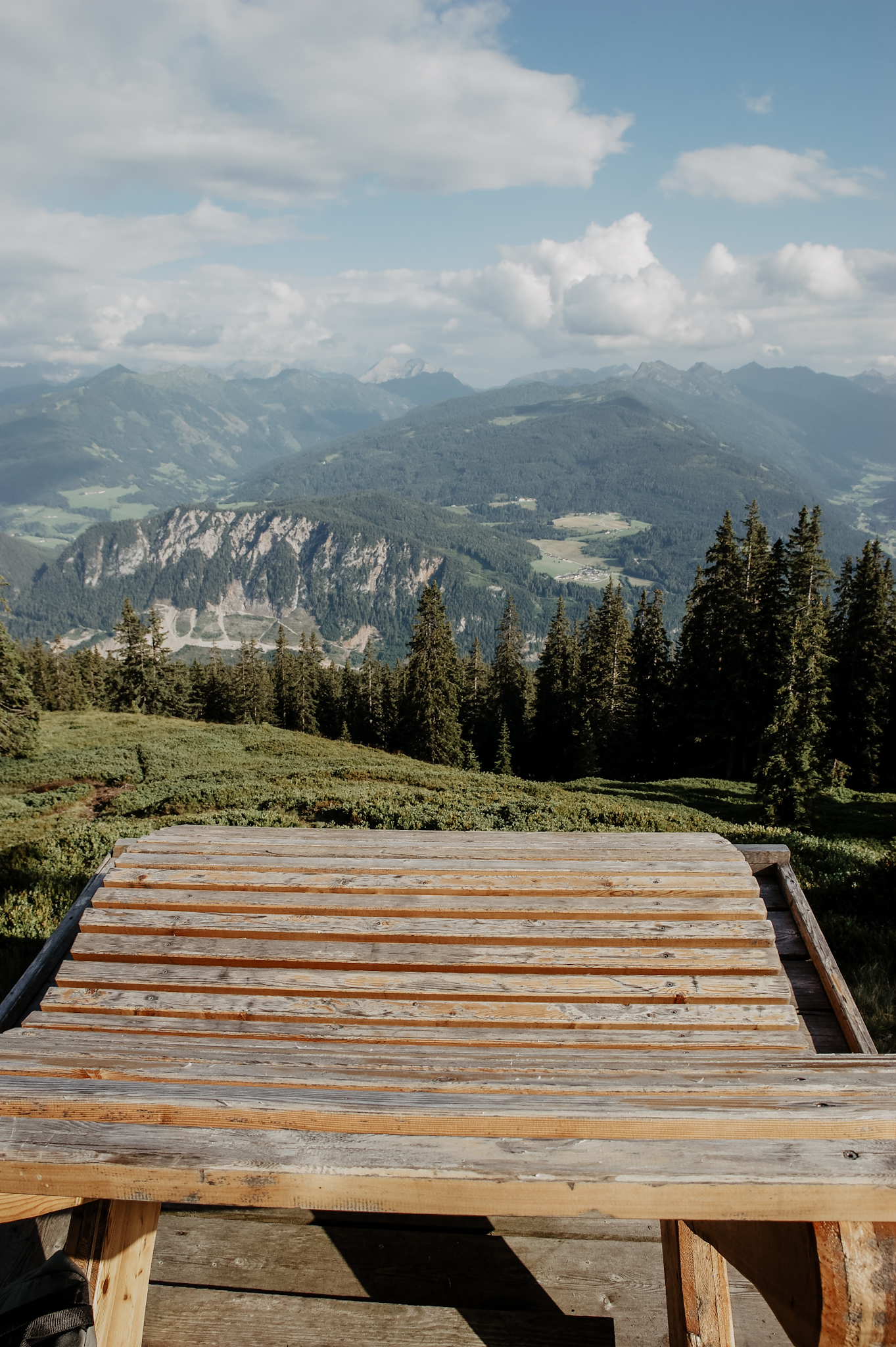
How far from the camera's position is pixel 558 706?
59125 millimetres

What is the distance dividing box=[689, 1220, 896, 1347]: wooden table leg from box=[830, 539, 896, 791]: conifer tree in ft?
154

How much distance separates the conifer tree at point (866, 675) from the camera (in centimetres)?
4353

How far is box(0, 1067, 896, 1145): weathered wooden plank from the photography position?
2252 mm

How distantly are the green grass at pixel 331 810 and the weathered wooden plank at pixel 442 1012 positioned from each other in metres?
3.47

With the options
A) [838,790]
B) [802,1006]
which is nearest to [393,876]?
[802,1006]

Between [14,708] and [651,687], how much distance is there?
42.3 m

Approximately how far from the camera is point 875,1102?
240 cm

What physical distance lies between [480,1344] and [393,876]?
2.66 meters

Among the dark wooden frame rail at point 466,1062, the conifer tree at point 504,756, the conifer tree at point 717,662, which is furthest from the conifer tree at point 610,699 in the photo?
the dark wooden frame rail at point 466,1062

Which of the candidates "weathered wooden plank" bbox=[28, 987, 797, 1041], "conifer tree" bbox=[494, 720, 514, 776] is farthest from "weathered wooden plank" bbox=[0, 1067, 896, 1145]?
"conifer tree" bbox=[494, 720, 514, 776]

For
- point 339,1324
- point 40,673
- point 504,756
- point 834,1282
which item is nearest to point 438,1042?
point 339,1324

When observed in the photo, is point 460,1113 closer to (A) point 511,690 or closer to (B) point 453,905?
(B) point 453,905

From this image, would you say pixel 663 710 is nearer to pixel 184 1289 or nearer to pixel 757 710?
pixel 757 710

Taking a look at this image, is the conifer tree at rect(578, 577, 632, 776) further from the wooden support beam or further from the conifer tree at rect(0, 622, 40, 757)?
the wooden support beam
